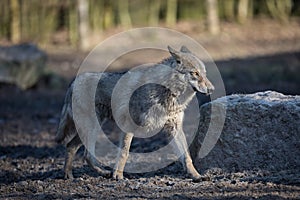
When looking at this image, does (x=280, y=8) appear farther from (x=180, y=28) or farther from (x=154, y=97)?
(x=154, y=97)

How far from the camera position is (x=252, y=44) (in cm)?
2091

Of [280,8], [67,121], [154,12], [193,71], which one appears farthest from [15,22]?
[193,71]

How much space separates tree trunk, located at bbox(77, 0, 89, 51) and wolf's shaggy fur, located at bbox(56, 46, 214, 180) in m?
13.1

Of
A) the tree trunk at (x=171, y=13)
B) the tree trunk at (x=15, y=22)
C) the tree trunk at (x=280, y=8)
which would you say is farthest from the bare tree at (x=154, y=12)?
the tree trunk at (x=15, y=22)

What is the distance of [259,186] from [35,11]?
16519mm

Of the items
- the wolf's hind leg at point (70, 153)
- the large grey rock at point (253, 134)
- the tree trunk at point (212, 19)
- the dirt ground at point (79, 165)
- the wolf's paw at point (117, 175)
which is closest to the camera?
the dirt ground at point (79, 165)

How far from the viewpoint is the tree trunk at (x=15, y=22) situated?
20.0 meters

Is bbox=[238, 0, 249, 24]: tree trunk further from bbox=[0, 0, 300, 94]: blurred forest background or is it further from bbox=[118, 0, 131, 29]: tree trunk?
bbox=[118, 0, 131, 29]: tree trunk

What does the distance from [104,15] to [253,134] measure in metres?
17.7

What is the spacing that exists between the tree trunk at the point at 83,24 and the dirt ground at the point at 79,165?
4.51 feet

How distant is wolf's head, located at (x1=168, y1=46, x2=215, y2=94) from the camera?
6.08 meters

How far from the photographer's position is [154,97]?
642 centimetres

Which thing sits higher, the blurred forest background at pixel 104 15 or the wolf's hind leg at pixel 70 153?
the blurred forest background at pixel 104 15

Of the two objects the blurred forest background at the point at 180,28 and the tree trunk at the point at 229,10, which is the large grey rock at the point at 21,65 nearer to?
the blurred forest background at the point at 180,28
